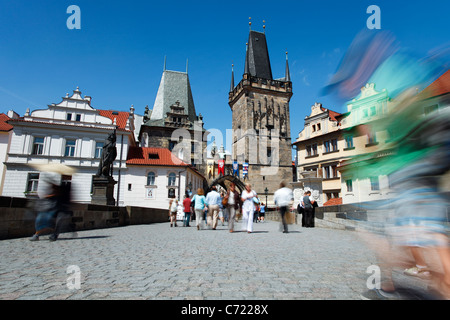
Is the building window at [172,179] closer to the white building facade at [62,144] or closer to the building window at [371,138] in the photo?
the white building facade at [62,144]

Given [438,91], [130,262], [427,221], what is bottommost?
[130,262]

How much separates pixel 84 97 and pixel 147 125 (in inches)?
418

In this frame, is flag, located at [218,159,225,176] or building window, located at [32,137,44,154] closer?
building window, located at [32,137,44,154]

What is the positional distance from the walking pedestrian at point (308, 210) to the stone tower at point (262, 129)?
87.8 ft

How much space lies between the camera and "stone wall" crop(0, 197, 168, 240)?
6.32 metres

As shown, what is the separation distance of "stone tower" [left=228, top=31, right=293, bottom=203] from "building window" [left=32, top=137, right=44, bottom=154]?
81.6 ft

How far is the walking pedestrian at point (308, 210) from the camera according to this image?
11.6m

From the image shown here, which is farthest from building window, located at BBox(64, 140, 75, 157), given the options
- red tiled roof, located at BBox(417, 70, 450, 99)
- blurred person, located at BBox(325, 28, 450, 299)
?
red tiled roof, located at BBox(417, 70, 450, 99)

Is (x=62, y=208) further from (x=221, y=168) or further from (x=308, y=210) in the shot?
(x=221, y=168)

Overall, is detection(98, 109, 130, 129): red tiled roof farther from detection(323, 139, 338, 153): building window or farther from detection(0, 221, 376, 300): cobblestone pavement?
detection(0, 221, 376, 300): cobblestone pavement

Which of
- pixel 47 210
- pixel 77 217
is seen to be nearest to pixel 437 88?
pixel 47 210
